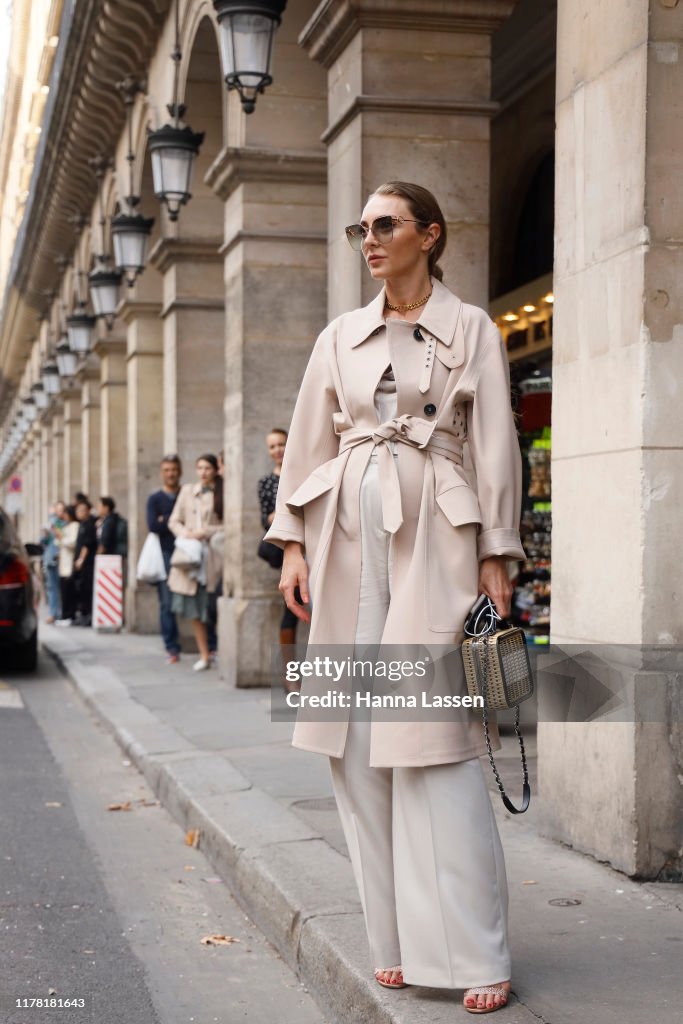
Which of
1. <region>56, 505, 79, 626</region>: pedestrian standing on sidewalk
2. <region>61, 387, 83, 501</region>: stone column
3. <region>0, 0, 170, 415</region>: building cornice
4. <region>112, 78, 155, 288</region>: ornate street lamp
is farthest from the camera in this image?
<region>61, 387, 83, 501</region>: stone column

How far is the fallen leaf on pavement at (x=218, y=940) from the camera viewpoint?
4.93m

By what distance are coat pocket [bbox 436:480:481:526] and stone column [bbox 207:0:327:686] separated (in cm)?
762

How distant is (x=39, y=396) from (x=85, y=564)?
17331mm

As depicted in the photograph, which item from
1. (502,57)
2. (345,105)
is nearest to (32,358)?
(502,57)

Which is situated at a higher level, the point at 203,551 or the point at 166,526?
the point at 166,526

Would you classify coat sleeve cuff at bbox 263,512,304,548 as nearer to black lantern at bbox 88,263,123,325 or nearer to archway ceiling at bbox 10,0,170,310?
archway ceiling at bbox 10,0,170,310

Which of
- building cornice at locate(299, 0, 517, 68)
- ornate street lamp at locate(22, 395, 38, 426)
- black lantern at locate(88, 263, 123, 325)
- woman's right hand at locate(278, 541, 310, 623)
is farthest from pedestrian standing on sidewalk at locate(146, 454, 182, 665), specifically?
ornate street lamp at locate(22, 395, 38, 426)

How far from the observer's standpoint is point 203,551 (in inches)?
500

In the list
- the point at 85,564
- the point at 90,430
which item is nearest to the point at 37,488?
the point at 90,430

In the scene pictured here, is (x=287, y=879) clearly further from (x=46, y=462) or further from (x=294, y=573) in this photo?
(x=46, y=462)

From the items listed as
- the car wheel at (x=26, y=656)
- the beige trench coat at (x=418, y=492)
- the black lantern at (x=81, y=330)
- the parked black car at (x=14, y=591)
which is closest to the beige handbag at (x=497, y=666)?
the beige trench coat at (x=418, y=492)

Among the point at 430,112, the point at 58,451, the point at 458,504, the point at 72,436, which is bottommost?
the point at 458,504

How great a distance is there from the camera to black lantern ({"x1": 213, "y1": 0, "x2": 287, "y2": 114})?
29.9 ft

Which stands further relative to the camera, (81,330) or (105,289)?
(81,330)
